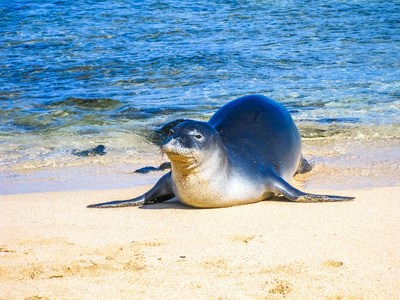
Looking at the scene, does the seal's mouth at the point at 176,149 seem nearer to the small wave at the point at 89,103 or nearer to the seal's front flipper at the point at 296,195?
the seal's front flipper at the point at 296,195

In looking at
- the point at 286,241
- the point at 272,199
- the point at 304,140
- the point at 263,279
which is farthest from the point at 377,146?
the point at 263,279

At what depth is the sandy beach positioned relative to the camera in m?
2.80

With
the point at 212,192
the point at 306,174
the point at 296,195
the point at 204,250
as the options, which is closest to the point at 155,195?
the point at 212,192

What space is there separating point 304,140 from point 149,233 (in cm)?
415

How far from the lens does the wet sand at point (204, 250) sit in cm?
280

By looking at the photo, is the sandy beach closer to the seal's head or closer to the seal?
the seal

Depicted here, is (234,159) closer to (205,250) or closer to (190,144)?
(190,144)

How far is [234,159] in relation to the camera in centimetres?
459

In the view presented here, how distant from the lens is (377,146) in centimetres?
682

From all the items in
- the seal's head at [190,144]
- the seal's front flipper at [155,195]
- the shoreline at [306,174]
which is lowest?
the shoreline at [306,174]

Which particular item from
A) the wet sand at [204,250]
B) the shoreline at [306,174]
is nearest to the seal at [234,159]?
the wet sand at [204,250]

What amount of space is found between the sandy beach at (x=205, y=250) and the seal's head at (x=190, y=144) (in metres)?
0.43

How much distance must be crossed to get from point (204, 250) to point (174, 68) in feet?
33.1

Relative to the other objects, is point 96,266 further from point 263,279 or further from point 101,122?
point 101,122
